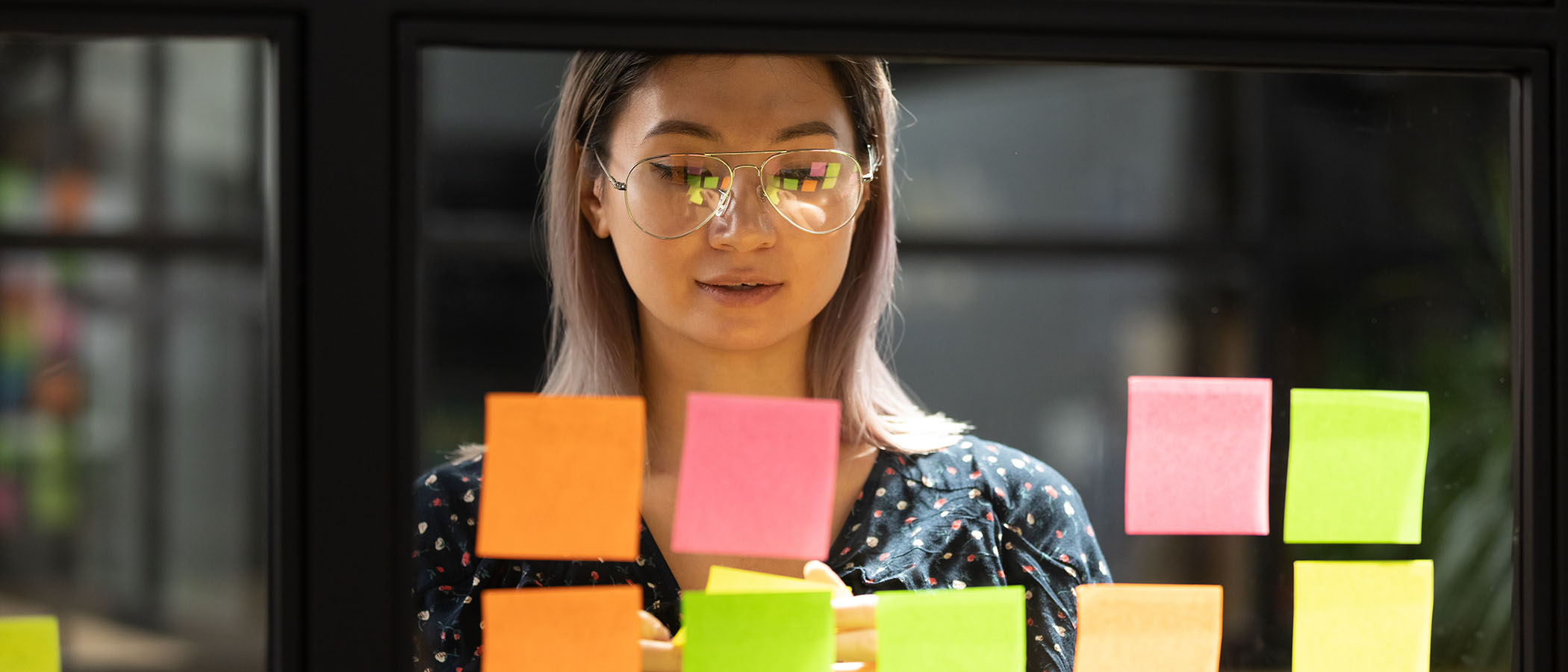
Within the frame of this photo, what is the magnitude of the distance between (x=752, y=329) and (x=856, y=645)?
282mm

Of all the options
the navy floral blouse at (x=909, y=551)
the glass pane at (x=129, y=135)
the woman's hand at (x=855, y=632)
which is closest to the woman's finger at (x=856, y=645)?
the woman's hand at (x=855, y=632)

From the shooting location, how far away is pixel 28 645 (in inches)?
27.3

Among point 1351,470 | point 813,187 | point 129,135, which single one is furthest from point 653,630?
point 129,135

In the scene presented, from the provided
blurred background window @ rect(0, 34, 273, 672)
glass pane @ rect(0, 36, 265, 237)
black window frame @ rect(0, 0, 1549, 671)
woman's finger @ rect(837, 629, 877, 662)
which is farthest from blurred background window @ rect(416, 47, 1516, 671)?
glass pane @ rect(0, 36, 265, 237)

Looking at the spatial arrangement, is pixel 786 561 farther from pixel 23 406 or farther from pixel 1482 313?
pixel 23 406

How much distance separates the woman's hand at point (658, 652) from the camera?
→ 77 centimetres

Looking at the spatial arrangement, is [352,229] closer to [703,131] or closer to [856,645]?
[703,131]

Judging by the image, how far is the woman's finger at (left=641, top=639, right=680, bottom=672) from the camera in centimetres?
77

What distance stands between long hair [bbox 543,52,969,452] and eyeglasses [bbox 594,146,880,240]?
0.06 meters

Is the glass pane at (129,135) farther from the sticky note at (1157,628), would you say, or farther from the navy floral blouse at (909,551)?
the sticky note at (1157,628)

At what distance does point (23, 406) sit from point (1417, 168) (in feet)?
10.3

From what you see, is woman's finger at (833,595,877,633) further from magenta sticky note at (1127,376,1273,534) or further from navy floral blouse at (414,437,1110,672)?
magenta sticky note at (1127,376,1273,534)

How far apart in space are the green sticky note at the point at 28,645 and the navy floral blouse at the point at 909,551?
27cm

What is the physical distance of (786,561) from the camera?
3.17ft
